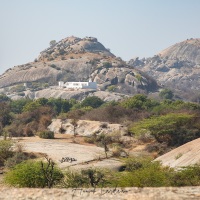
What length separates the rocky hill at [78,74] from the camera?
6626 inches

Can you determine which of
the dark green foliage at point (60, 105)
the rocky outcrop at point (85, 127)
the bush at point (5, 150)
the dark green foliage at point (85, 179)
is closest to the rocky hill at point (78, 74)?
the dark green foliage at point (60, 105)

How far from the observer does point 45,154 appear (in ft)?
128

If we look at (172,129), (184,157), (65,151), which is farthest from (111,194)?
(172,129)

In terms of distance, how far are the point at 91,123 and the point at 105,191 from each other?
4178 cm

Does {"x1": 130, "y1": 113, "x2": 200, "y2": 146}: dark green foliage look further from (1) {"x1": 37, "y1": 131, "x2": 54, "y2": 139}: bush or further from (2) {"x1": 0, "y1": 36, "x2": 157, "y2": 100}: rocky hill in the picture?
(2) {"x1": 0, "y1": 36, "x2": 157, "y2": 100}: rocky hill

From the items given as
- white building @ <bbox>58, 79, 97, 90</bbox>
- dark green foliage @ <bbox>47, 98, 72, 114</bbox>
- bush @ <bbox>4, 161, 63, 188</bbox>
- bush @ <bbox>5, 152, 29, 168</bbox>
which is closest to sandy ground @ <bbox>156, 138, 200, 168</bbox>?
bush @ <bbox>4, 161, 63, 188</bbox>

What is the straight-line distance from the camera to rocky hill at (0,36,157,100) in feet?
552

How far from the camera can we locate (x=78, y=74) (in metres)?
183

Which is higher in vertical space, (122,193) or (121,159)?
(122,193)

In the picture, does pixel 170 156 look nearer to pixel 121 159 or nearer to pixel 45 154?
pixel 121 159

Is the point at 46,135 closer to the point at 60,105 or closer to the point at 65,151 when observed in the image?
the point at 65,151

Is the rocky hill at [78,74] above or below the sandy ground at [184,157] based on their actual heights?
above

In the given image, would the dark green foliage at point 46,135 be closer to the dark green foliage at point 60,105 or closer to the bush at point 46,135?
the bush at point 46,135

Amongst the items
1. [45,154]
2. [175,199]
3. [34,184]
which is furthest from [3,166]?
[175,199]
